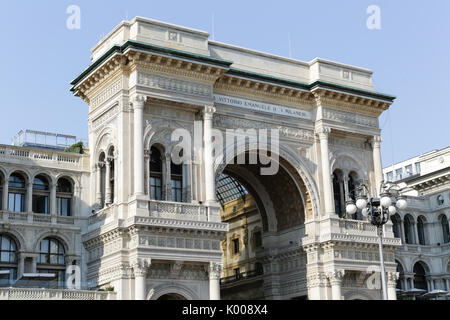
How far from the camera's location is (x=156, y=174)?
37688 millimetres

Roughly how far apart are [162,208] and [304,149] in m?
10.5

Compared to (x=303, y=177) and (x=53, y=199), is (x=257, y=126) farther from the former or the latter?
(x=53, y=199)

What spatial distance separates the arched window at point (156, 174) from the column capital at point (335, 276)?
10474mm

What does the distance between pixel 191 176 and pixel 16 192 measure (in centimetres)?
920

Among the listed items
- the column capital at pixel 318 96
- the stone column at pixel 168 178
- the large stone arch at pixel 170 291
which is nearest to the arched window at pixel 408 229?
the column capital at pixel 318 96

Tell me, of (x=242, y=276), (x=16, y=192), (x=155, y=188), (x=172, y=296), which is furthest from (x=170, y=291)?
(x=242, y=276)

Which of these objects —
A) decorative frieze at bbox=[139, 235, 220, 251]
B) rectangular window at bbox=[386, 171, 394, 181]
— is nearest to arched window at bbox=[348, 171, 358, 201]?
decorative frieze at bbox=[139, 235, 220, 251]

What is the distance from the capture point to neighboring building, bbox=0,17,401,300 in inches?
1409

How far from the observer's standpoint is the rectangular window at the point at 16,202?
37.7m

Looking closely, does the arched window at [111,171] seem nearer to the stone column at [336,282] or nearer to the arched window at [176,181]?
the arched window at [176,181]

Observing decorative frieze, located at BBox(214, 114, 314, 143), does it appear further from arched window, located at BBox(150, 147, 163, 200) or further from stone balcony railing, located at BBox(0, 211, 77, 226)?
stone balcony railing, located at BBox(0, 211, 77, 226)

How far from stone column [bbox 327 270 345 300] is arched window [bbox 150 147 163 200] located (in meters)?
10.6
